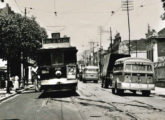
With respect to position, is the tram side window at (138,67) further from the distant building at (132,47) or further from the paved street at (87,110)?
the distant building at (132,47)

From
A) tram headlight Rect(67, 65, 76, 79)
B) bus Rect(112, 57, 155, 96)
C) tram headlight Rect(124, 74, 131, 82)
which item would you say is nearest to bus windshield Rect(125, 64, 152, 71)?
bus Rect(112, 57, 155, 96)

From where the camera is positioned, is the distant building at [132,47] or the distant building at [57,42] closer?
the distant building at [57,42]

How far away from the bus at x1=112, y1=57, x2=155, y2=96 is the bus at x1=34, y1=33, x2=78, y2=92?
3.48m

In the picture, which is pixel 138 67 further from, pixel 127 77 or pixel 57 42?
pixel 57 42

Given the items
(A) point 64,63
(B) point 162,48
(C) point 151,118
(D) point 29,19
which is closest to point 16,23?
(D) point 29,19

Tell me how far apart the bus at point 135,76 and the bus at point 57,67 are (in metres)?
3.48

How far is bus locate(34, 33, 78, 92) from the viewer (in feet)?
92.8

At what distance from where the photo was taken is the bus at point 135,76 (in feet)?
92.9

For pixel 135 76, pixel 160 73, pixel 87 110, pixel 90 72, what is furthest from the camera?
pixel 90 72

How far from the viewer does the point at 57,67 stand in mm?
28406

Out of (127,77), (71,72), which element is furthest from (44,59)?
(127,77)

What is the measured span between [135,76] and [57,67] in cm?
577

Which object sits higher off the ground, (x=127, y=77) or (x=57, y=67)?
(x=57, y=67)

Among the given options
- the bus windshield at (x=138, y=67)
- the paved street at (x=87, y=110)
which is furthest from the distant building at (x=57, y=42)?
the paved street at (x=87, y=110)
